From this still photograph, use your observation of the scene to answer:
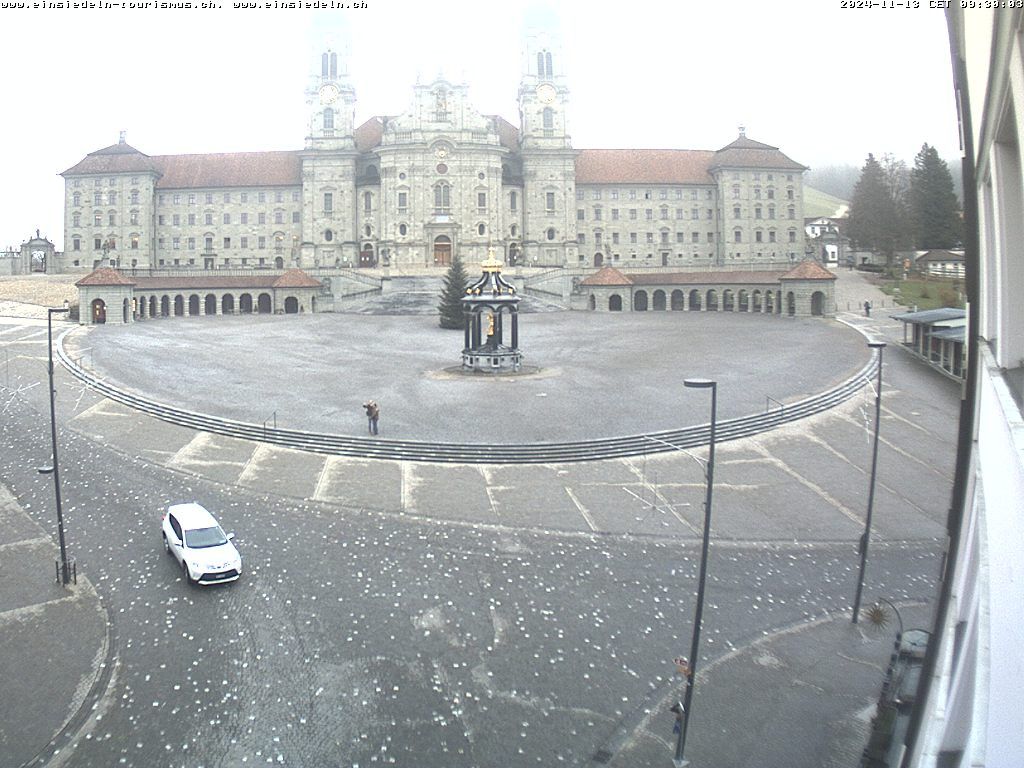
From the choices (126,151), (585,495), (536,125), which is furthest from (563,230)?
(585,495)

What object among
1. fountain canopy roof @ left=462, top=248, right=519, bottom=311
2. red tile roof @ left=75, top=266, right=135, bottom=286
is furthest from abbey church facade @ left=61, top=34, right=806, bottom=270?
fountain canopy roof @ left=462, top=248, right=519, bottom=311

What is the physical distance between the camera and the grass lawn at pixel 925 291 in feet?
208

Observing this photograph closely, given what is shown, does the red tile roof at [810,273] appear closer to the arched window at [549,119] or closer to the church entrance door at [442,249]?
the church entrance door at [442,249]

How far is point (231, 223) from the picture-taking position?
98812mm

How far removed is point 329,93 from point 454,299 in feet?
151

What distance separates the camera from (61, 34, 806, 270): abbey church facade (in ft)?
302

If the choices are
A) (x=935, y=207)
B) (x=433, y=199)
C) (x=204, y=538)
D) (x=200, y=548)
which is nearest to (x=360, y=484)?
(x=204, y=538)

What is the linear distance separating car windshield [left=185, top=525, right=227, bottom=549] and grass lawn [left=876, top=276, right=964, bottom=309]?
2277 inches

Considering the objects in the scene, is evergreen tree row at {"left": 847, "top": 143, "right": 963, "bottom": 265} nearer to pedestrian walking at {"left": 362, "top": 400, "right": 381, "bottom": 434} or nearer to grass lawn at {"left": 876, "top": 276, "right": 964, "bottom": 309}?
grass lawn at {"left": 876, "top": 276, "right": 964, "bottom": 309}

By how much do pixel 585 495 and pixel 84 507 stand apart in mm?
15789

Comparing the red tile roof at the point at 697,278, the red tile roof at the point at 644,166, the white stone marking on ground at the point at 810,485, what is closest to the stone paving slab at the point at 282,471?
the white stone marking on ground at the point at 810,485

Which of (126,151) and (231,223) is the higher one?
(126,151)

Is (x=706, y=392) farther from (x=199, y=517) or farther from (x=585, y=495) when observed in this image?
(x=199, y=517)

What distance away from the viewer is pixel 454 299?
6406 cm
